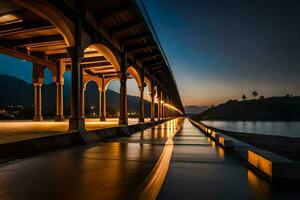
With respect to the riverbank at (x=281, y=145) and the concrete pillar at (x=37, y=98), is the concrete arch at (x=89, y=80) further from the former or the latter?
the riverbank at (x=281, y=145)

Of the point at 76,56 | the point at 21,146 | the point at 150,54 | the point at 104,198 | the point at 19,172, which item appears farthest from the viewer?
the point at 150,54

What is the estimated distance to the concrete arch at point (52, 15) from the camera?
9223mm

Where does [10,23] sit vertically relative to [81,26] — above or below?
above

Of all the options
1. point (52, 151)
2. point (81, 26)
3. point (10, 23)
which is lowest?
point (52, 151)

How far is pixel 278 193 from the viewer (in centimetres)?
414

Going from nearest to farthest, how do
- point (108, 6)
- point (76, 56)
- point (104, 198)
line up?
point (104, 198) < point (76, 56) < point (108, 6)

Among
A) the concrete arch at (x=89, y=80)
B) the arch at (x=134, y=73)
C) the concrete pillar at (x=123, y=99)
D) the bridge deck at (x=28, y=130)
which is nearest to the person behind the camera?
the bridge deck at (x=28, y=130)

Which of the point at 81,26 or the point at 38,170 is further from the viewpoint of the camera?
the point at 81,26

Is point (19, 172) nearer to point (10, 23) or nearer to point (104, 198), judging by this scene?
point (104, 198)

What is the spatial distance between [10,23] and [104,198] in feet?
45.8

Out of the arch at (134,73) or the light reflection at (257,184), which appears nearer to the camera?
the light reflection at (257,184)

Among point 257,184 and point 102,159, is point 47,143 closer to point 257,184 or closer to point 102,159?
point 102,159

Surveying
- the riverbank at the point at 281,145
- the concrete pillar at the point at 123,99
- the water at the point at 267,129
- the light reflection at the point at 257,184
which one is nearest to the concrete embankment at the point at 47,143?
the concrete pillar at the point at 123,99

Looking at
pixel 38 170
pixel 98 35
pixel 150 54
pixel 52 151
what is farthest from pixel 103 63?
pixel 38 170
